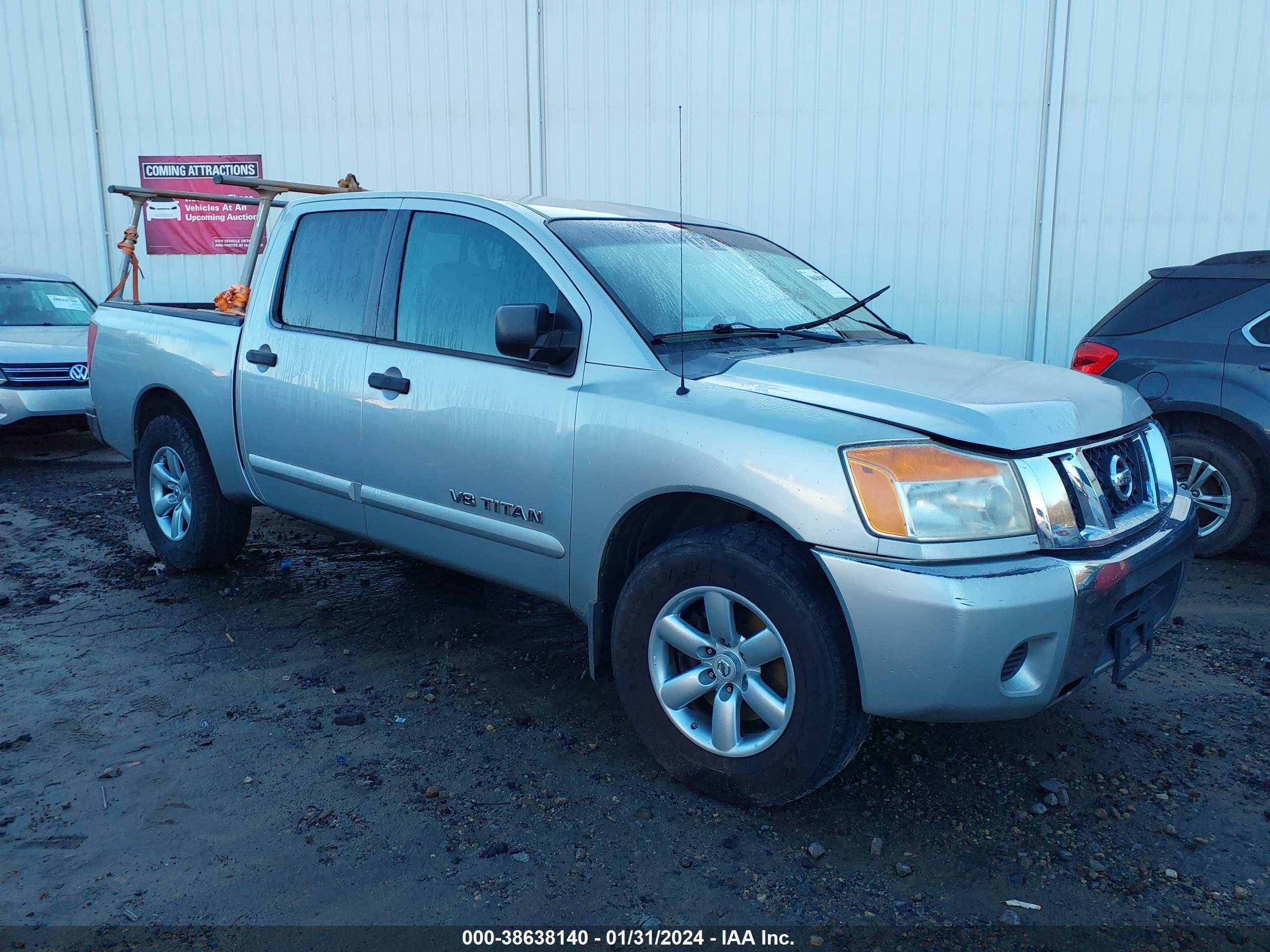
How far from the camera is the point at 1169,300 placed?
5.44 meters

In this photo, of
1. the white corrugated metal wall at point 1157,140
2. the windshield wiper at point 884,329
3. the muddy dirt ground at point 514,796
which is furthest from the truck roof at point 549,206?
the white corrugated metal wall at point 1157,140

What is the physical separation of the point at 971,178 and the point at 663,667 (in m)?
7.56

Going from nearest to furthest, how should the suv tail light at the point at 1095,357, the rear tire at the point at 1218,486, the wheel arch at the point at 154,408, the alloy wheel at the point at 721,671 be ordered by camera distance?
the alloy wheel at the point at 721,671 → the wheel arch at the point at 154,408 → the rear tire at the point at 1218,486 → the suv tail light at the point at 1095,357

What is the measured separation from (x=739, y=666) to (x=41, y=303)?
894 cm

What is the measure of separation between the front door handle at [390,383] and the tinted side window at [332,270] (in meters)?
0.31

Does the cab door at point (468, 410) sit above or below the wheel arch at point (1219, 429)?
above

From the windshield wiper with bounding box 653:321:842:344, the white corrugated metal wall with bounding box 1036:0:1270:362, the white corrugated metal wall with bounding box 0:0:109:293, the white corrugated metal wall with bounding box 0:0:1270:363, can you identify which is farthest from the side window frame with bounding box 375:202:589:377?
the white corrugated metal wall with bounding box 0:0:109:293

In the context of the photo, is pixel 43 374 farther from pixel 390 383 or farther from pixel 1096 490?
pixel 1096 490

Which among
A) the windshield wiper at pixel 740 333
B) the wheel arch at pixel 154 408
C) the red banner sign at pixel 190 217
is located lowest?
the wheel arch at pixel 154 408

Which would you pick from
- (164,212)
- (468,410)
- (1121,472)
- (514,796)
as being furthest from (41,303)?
(1121,472)

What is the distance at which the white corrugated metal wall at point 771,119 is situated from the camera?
872cm

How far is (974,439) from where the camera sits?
8.38 ft

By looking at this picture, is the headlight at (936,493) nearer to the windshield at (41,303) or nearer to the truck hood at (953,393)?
the truck hood at (953,393)

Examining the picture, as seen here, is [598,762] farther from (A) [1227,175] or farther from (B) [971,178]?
(A) [1227,175]
